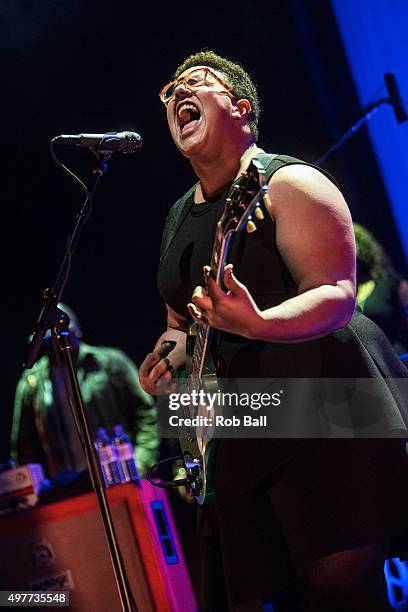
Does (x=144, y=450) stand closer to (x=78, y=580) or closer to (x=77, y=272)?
(x=78, y=580)

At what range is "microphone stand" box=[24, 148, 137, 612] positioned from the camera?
2.32 meters

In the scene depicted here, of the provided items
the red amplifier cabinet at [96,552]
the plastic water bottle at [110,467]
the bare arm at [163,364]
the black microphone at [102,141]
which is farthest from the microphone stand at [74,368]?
the plastic water bottle at [110,467]

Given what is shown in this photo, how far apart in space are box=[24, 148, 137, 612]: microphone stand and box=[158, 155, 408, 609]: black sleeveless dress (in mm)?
570

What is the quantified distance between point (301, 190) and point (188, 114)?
53 centimetres

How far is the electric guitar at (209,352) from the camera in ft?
5.20

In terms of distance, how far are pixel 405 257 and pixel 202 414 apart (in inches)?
153

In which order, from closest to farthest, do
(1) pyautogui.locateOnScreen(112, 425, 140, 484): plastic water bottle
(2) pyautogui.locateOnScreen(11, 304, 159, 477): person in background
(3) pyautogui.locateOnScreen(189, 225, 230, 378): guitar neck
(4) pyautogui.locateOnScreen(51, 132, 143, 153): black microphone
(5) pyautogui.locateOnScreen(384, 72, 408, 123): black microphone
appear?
1. (3) pyautogui.locateOnScreen(189, 225, 230, 378): guitar neck
2. (4) pyautogui.locateOnScreen(51, 132, 143, 153): black microphone
3. (1) pyautogui.locateOnScreen(112, 425, 140, 484): plastic water bottle
4. (5) pyautogui.locateOnScreen(384, 72, 408, 123): black microphone
5. (2) pyautogui.locateOnScreen(11, 304, 159, 477): person in background

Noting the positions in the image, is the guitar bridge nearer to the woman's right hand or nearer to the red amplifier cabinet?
the woman's right hand

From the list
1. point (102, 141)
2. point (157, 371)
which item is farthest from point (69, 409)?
point (157, 371)

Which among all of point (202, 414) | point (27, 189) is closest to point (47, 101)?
point (27, 189)

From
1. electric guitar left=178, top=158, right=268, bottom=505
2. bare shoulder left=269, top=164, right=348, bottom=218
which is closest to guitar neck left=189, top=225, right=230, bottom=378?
electric guitar left=178, top=158, right=268, bottom=505

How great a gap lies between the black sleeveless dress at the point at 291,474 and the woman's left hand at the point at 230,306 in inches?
10.0

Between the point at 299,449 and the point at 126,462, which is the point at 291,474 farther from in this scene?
the point at 126,462

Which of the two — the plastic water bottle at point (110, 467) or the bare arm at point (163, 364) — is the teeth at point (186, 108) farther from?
the plastic water bottle at point (110, 467)
